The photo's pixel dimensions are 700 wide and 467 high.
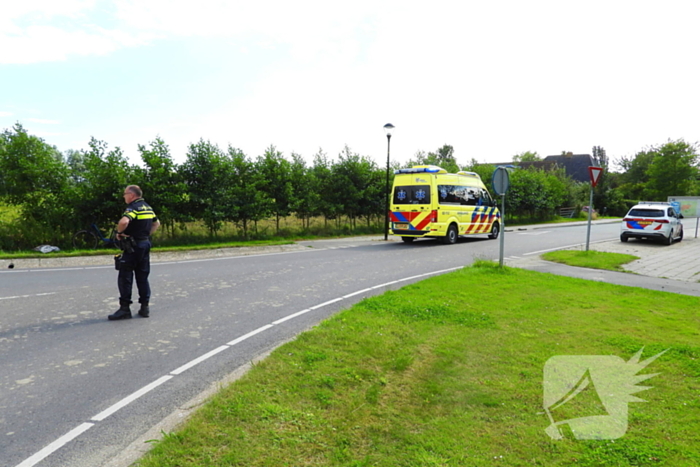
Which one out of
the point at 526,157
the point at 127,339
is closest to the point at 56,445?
the point at 127,339

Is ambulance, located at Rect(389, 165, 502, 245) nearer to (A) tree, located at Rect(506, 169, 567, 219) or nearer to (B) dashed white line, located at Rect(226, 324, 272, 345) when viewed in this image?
(B) dashed white line, located at Rect(226, 324, 272, 345)

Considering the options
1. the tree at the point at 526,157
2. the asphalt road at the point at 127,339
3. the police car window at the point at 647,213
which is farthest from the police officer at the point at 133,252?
the tree at the point at 526,157

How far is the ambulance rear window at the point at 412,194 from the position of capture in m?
17.2

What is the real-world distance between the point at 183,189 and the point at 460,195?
1090 centimetres

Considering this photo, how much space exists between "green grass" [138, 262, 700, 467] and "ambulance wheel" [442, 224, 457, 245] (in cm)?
1162

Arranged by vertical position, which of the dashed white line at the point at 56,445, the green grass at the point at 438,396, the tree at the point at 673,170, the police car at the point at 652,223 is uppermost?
the tree at the point at 673,170

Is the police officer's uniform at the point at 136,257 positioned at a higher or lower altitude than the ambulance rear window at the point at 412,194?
lower

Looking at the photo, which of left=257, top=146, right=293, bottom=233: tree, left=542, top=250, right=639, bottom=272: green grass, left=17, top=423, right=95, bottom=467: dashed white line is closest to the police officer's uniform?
left=17, top=423, right=95, bottom=467: dashed white line

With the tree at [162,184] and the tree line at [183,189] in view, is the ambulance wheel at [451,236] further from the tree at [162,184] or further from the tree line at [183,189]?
the tree at [162,184]

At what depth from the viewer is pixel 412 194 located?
687 inches

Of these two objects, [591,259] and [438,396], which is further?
[591,259]

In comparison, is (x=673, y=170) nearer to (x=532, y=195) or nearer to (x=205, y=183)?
(x=532, y=195)

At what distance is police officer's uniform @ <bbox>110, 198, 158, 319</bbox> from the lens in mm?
6422

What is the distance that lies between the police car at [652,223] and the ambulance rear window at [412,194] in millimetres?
8712
